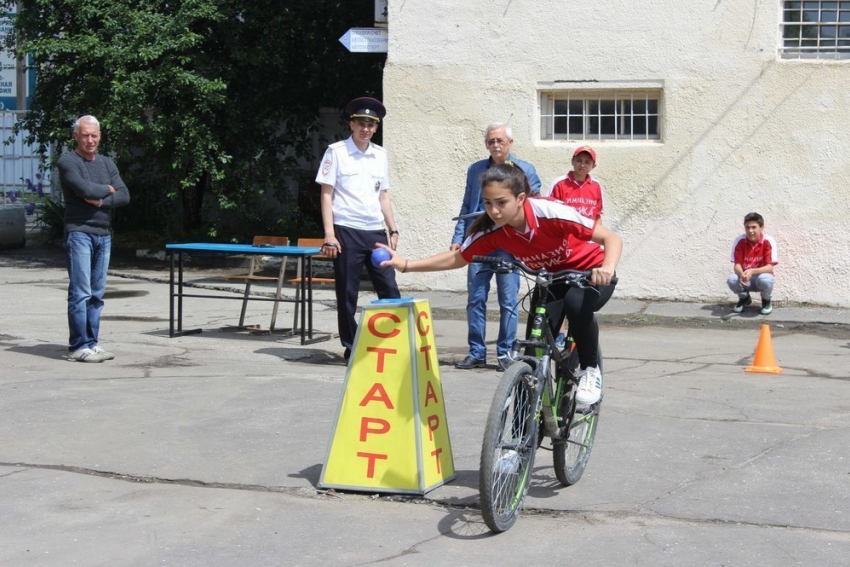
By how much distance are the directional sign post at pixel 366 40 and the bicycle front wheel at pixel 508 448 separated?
32.7 ft

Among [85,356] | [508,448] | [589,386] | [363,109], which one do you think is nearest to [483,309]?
[363,109]

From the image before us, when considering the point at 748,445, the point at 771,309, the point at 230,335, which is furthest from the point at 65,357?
the point at 771,309

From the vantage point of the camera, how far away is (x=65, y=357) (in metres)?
9.45

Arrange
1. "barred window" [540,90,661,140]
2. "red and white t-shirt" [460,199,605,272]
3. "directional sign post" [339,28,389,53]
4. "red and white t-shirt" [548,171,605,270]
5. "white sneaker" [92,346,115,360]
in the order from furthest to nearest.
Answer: "directional sign post" [339,28,389,53], "barred window" [540,90,661,140], "red and white t-shirt" [548,171,605,270], "white sneaker" [92,346,115,360], "red and white t-shirt" [460,199,605,272]

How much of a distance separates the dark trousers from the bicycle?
3279mm

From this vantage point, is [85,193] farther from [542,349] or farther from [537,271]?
[542,349]

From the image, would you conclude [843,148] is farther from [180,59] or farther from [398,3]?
[180,59]

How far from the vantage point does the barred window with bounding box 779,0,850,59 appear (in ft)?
42.9

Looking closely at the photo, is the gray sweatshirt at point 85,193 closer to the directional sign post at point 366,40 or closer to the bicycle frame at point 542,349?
the bicycle frame at point 542,349

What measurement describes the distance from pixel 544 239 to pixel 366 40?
9644mm

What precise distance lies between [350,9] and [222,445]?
38.9 feet

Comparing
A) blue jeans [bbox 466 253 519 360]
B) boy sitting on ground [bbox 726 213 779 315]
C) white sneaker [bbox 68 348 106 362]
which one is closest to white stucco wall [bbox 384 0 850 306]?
boy sitting on ground [bbox 726 213 779 315]

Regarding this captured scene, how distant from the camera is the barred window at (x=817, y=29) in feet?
42.9

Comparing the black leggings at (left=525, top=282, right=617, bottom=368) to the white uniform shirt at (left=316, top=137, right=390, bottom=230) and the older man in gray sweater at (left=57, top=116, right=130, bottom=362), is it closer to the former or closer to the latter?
the white uniform shirt at (left=316, top=137, right=390, bottom=230)
